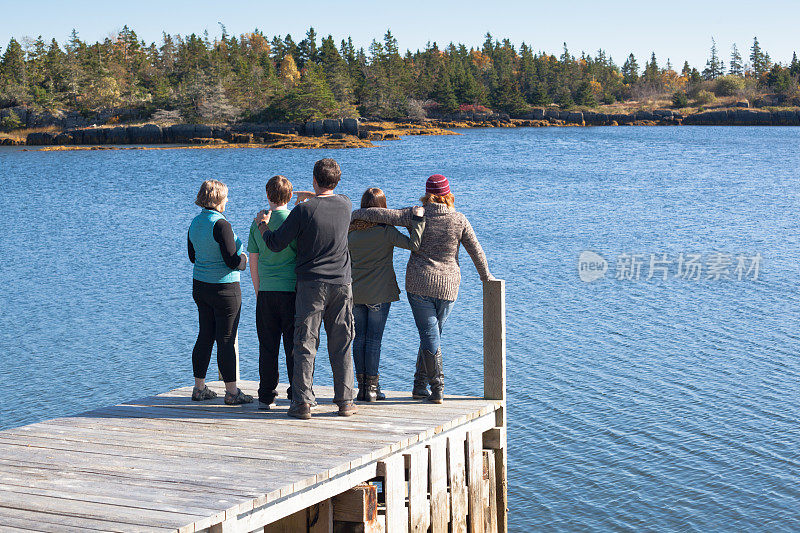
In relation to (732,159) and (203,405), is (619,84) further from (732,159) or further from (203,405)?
(203,405)

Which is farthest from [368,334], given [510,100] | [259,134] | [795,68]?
[795,68]

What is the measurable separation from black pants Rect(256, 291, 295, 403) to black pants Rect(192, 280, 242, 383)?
34cm

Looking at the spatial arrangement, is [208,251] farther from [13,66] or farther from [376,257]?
[13,66]

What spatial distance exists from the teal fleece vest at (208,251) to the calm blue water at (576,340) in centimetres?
491

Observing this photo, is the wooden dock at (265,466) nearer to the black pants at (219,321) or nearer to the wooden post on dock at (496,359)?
the wooden post on dock at (496,359)

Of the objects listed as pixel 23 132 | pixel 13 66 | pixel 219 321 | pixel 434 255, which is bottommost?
pixel 219 321

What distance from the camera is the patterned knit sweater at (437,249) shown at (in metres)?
7.07

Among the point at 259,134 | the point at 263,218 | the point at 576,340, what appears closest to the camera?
the point at 263,218

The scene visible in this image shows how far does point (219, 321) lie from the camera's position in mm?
7316

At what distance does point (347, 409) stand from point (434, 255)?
4.66 ft

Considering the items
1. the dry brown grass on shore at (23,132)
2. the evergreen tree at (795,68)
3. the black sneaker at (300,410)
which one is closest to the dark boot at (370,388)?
the black sneaker at (300,410)

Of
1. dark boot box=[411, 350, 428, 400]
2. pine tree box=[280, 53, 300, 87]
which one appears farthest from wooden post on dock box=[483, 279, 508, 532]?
pine tree box=[280, 53, 300, 87]

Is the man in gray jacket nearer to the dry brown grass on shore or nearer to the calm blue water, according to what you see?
the calm blue water

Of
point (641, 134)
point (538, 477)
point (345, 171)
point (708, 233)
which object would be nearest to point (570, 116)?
point (641, 134)
